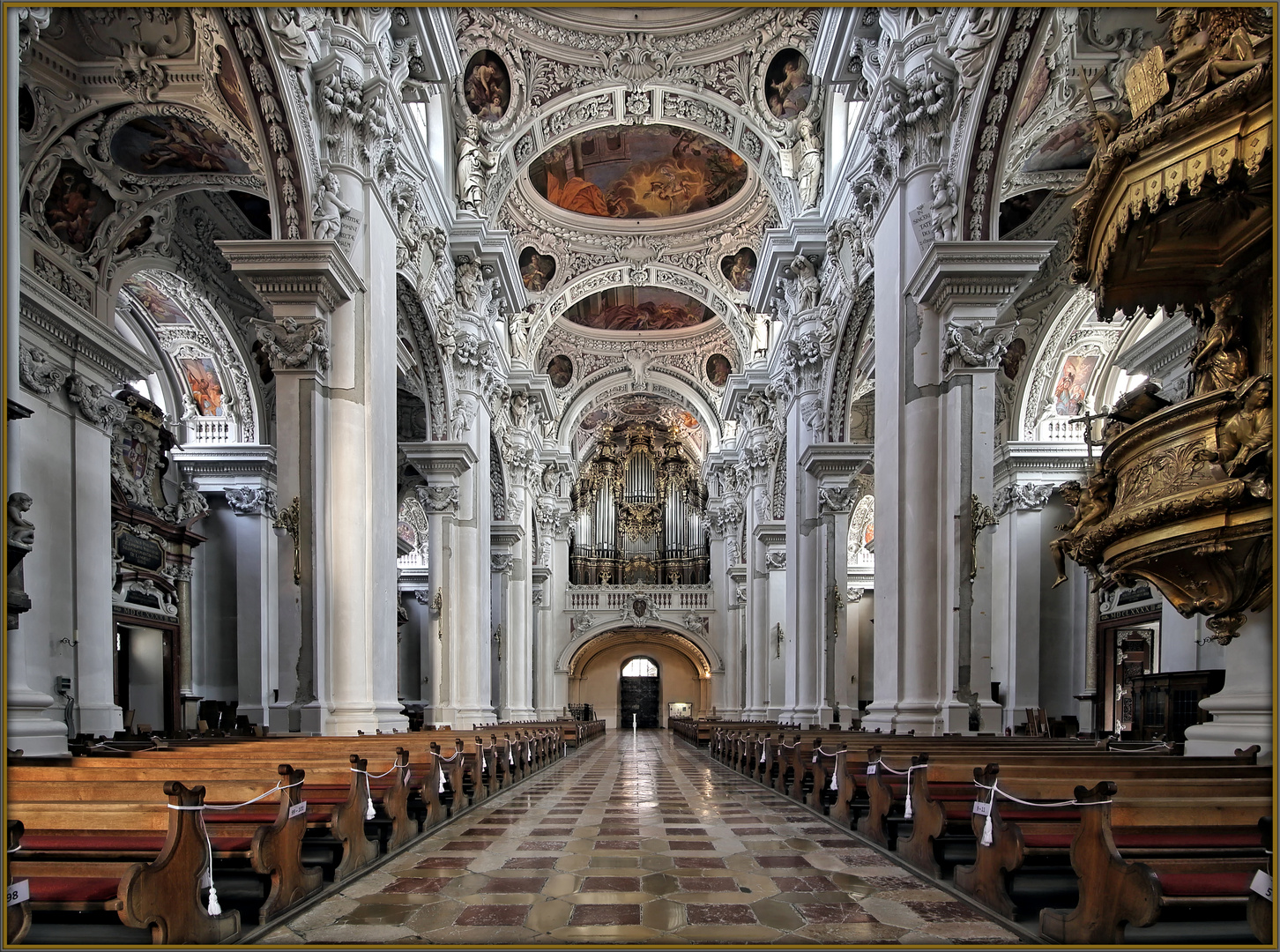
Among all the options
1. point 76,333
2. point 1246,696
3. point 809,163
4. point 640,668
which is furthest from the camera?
point 640,668

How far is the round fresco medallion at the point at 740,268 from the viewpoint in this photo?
25.5m

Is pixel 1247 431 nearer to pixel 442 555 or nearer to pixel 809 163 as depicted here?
pixel 442 555

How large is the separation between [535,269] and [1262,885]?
2447 centimetres

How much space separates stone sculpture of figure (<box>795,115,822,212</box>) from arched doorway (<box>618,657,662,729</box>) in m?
24.5

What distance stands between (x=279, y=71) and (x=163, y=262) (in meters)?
5.67

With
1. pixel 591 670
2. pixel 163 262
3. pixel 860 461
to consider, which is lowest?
pixel 591 670

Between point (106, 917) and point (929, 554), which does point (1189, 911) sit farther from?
point (929, 554)

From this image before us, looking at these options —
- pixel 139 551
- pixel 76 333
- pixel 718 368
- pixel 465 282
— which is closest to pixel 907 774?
pixel 76 333

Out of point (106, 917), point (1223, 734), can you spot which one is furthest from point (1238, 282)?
point (106, 917)

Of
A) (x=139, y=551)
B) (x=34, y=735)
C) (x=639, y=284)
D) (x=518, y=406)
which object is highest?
(x=639, y=284)

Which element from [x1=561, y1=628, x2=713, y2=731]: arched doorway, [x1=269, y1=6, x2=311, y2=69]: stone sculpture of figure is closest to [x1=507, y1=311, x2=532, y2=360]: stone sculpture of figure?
[x1=269, y1=6, x2=311, y2=69]: stone sculpture of figure

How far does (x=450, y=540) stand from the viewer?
53.4 ft

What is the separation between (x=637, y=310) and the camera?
100 feet

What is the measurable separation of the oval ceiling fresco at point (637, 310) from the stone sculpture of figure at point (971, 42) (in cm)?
1976
